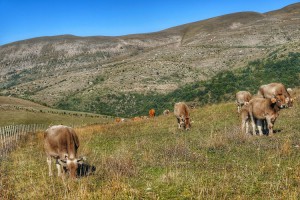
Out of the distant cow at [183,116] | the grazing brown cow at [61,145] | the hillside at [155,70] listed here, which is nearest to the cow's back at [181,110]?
the distant cow at [183,116]

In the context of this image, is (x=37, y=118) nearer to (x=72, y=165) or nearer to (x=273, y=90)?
(x=273, y=90)

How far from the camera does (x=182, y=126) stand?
2605 centimetres

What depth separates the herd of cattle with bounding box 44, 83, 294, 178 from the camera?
13.1m

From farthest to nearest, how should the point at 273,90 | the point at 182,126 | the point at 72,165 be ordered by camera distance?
the point at 182,126 → the point at 273,90 → the point at 72,165

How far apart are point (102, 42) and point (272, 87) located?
499 ft

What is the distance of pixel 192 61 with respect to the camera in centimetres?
9244

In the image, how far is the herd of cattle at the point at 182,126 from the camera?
515 inches

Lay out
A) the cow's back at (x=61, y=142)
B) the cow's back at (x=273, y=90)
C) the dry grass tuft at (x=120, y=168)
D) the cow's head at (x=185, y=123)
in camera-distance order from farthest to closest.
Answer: the cow's head at (x=185, y=123), the cow's back at (x=273, y=90), the cow's back at (x=61, y=142), the dry grass tuft at (x=120, y=168)

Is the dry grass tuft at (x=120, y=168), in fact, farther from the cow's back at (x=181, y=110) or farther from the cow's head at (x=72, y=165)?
the cow's back at (x=181, y=110)

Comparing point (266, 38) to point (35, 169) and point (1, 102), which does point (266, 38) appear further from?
point (35, 169)

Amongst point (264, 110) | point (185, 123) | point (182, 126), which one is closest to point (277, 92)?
point (264, 110)

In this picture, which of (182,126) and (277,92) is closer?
(277,92)

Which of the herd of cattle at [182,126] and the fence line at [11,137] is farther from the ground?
the herd of cattle at [182,126]

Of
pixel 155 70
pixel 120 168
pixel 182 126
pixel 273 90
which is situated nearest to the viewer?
pixel 120 168
